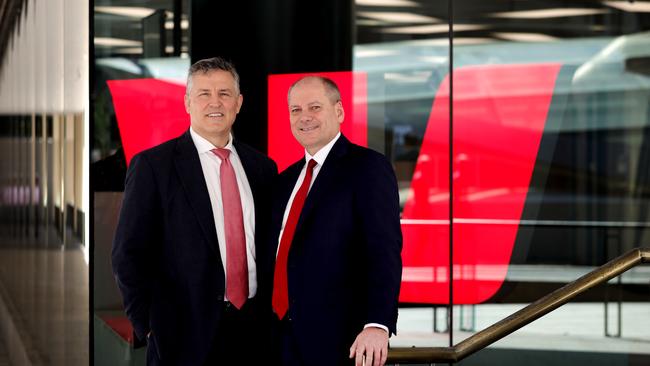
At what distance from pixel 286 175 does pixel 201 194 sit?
0.25m

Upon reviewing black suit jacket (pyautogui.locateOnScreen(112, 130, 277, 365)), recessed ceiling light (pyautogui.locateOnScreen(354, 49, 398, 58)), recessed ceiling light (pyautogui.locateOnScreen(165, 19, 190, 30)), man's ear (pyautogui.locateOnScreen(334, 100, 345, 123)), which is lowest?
black suit jacket (pyautogui.locateOnScreen(112, 130, 277, 365))

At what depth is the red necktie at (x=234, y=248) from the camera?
2775 millimetres

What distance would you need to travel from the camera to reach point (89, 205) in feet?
17.3

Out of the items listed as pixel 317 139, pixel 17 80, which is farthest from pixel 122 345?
pixel 17 80

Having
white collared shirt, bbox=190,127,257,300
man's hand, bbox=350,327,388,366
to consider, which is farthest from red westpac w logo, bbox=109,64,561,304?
man's hand, bbox=350,327,388,366

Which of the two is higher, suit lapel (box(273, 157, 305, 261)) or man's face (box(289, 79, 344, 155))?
man's face (box(289, 79, 344, 155))

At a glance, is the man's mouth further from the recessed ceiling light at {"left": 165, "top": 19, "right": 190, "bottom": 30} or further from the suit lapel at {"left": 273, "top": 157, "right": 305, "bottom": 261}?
the recessed ceiling light at {"left": 165, "top": 19, "right": 190, "bottom": 30}

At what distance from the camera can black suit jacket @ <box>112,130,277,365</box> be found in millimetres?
2734

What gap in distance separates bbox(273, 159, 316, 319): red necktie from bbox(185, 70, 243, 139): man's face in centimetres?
31

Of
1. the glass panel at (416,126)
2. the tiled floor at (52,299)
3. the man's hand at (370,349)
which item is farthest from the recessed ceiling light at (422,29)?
the man's hand at (370,349)

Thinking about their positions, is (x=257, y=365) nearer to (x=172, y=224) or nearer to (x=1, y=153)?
(x=172, y=224)

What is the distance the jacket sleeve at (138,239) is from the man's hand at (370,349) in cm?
63

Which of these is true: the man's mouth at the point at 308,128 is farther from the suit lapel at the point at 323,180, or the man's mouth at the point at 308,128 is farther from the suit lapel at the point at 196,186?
the suit lapel at the point at 196,186

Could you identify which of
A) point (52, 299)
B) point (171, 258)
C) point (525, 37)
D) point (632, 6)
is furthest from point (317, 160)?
point (52, 299)
